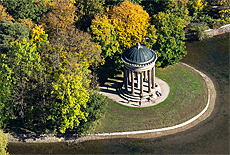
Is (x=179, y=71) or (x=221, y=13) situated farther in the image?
(x=221, y=13)

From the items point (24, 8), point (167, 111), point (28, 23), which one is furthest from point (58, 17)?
point (167, 111)

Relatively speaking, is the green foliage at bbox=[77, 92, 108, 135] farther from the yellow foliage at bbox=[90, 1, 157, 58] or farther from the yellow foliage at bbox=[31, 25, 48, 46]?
the yellow foliage at bbox=[31, 25, 48, 46]

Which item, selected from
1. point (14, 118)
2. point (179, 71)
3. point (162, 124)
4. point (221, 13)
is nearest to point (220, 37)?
point (221, 13)

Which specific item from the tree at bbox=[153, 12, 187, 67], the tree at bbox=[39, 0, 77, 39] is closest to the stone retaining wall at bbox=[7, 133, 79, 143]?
the tree at bbox=[39, 0, 77, 39]

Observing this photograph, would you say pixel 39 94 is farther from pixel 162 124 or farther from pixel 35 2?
pixel 35 2

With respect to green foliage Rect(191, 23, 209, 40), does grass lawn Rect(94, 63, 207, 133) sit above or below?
below

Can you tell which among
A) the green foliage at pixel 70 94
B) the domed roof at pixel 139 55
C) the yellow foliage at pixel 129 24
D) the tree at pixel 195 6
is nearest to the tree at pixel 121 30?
the yellow foliage at pixel 129 24
